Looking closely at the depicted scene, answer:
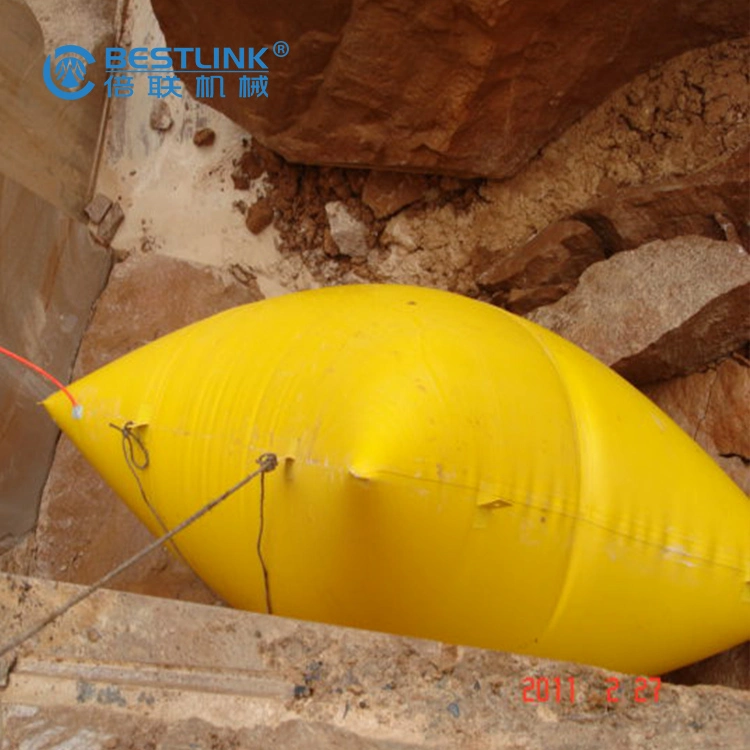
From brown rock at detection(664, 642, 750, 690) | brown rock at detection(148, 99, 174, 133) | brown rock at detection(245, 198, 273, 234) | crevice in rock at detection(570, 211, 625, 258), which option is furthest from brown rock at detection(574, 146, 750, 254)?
brown rock at detection(148, 99, 174, 133)

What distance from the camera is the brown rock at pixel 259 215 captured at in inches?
118

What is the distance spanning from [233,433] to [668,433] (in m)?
0.96

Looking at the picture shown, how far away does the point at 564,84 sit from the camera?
239cm

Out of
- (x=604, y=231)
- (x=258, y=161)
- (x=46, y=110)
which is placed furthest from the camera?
(x=258, y=161)

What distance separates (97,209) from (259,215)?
0.59 metres

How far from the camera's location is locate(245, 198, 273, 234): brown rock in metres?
2.99

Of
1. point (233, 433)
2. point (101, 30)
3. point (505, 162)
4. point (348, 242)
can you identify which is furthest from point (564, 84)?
point (101, 30)

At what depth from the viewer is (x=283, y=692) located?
1.19 metres

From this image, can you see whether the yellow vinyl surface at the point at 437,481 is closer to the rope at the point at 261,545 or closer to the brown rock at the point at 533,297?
the rope at the point at 261,545

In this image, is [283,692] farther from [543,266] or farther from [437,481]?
[543,266]

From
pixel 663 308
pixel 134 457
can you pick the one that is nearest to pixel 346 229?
pixel 663 308

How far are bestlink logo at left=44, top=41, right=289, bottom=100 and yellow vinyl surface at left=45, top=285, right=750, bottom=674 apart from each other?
882 mm
